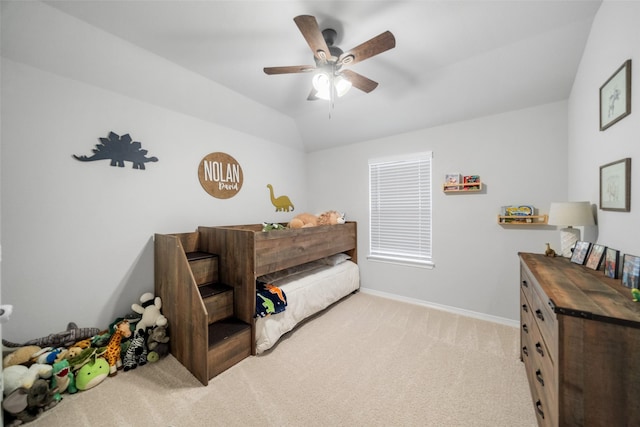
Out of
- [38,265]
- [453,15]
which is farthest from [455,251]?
[38,265]

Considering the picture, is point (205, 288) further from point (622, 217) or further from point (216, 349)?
point (622, 217)

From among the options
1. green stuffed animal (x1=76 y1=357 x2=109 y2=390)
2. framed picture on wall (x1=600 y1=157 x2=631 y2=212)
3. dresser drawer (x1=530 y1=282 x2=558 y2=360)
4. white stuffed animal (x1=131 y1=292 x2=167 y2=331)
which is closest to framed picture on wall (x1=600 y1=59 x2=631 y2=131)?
framed picture on wall (x1=600 y1=157 x2=631 y2=212)

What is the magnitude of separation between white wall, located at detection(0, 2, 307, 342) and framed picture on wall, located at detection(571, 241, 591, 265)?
339 cm

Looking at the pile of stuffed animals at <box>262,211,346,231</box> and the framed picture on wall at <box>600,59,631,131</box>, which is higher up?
the framed picture on wall at <box>600,59,631,131</box>

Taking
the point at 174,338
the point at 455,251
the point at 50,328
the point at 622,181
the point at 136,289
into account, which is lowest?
the point at 174,338

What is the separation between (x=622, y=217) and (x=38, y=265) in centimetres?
389

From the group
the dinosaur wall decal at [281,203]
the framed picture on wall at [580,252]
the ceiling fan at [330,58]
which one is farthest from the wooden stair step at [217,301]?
the framed picture on wall at [580,252]

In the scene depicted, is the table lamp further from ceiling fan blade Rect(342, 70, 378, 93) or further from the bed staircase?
the bed staircase

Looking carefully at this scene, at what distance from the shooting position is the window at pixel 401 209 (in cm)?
304

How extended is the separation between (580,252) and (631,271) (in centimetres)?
55

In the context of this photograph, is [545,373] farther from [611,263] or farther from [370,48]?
[370,48]

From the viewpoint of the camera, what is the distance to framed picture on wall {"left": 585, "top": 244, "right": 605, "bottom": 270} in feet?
4.35

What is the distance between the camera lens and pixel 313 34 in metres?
1.42

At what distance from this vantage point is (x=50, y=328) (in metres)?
1.83
